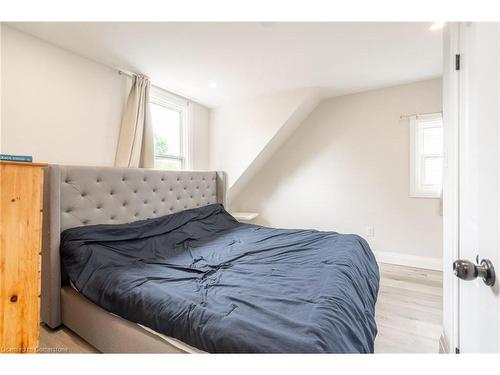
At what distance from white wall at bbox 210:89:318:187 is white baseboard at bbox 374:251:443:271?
2112mm

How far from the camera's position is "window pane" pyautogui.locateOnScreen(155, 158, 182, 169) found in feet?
8.92

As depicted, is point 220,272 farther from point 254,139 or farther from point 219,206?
point 254,139

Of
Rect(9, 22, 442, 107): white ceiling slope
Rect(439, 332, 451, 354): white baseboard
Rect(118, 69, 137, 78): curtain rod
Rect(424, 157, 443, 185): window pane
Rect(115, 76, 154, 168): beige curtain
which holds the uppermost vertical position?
Rect(9, 22, 442, 107): white ceiling slope

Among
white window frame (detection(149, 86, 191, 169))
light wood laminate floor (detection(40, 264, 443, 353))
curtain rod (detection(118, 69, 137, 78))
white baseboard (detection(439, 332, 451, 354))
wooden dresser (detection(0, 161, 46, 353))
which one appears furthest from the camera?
white window frame (detection(149, 86, 191, 169))

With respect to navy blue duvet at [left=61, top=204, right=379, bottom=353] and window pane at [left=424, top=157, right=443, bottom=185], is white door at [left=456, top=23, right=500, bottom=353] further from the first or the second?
window pane at [left=424, top=157, right=443, bottom=185]

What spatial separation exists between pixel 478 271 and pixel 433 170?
261cm

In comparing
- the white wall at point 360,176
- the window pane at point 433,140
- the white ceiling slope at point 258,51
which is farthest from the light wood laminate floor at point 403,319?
the white ceiling slope at point 258,51

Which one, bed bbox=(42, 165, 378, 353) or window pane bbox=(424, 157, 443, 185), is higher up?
window pane bbox=(424, 157, 443, 185)

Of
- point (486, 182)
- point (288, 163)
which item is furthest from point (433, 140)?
point (486, 182)

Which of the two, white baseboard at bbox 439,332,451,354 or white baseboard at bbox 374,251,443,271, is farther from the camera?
white baseboard at bbox 374,251,443,271

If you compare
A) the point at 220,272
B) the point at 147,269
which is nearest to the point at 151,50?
the point at 147,269

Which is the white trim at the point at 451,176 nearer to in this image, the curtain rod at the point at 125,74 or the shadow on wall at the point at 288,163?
the shadow on wall at the point at 288,163

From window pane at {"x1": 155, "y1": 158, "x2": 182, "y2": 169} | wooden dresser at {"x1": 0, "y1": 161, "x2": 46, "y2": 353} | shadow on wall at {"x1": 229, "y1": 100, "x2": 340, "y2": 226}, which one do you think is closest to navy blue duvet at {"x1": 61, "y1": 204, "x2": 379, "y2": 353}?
wooden dresser at {"x1": 0, "y1": 161, "x2": 46, "y2": 353}

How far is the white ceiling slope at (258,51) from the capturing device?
1603 mm
